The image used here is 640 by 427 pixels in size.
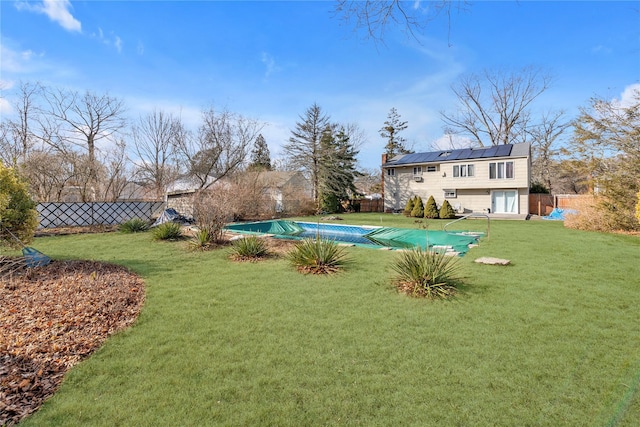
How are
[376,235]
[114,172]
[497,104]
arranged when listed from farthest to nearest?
[497,104], [114,172], [376,235]

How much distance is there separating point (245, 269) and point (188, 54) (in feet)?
31.6

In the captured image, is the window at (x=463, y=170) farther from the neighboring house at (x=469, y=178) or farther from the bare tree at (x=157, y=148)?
the bare tree at (x=157, y=148)

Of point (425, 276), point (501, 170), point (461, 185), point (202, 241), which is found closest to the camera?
point (425, 276)

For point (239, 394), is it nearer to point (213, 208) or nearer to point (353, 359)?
point (353, 359)

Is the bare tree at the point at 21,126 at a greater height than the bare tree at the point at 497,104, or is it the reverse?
the bare tree at the point at 497,104

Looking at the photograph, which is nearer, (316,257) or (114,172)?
(316,257)

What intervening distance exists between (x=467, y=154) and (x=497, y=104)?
9.71 metres

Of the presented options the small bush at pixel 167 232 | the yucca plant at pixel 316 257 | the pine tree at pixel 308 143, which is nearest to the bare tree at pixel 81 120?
the small bush at pixel 167 232

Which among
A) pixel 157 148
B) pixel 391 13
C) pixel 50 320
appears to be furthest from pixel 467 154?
pixel 50 320

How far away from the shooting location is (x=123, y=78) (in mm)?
12320

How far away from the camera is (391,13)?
11.1 ft

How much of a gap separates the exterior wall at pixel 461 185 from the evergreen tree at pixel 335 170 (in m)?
3.70

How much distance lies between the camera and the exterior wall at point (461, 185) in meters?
21.4

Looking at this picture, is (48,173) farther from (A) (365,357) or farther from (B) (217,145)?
(A) (365,357)
